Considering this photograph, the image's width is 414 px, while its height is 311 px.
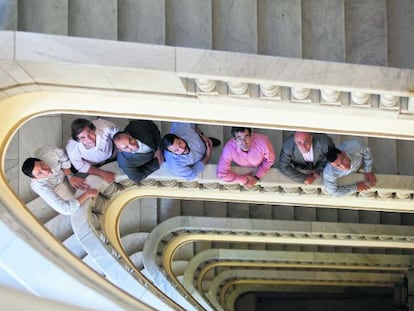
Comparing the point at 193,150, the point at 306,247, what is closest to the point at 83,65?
the point at 193,150

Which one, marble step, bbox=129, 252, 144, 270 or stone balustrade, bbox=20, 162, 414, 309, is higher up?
stone balustrade, bbox=20, 162, 414, 309

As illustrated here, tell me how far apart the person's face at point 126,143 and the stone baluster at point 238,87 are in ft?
3.67

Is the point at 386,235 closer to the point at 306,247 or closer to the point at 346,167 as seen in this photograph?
the point at 306,247

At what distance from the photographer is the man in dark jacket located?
5488 millimetres

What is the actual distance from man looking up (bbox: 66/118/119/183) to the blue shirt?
1.94ft

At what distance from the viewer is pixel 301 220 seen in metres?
10.2

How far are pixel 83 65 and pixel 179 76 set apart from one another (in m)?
0.67

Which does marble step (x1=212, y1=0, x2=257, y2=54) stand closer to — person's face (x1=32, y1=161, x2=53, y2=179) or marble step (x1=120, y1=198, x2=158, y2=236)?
person's face (x1=32, y1=161, x2=53, y2=179)

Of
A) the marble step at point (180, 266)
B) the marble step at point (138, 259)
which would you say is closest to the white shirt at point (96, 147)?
the marble step at point (138, 259)

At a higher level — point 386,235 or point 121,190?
point 121,190

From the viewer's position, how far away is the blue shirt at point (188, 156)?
5926 millimetres

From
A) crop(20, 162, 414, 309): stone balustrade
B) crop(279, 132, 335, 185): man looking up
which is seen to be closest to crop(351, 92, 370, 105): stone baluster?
crop(279, 132, 335, 185): man looking up

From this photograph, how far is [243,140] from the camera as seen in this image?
562 cm

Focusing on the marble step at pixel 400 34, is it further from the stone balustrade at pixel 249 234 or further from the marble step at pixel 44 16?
the stone balustrade at pixel 249 234
